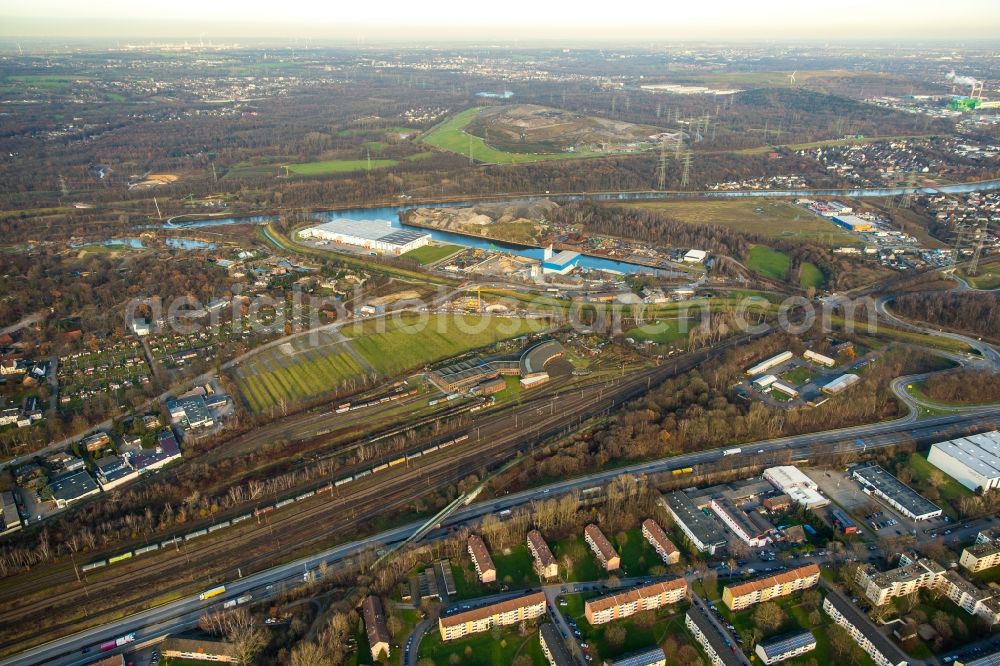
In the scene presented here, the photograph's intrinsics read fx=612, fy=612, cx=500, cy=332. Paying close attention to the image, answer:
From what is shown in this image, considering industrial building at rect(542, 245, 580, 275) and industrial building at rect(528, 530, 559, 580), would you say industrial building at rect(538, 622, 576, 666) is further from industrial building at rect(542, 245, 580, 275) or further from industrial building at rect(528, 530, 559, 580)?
industrial building at rect(542, 245, 580, 275)

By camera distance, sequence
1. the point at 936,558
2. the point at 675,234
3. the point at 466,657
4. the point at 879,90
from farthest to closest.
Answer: the point at 879,90, the point at 675,234, the point at 936,558, the point at 466,657

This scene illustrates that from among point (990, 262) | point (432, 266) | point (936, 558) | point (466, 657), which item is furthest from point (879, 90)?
point (466, 657)

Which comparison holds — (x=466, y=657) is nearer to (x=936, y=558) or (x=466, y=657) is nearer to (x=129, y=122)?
(x=936, y=558)

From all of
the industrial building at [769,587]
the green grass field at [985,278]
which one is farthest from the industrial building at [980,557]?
the green grass field at [985,278]

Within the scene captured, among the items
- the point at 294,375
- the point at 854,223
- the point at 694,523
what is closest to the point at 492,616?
the point at 694,523

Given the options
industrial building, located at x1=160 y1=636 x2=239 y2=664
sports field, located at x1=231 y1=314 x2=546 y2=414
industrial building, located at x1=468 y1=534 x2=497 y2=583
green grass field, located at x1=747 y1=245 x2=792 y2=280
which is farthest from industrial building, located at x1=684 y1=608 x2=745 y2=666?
green grass field, located at x1=747 y1=245 x2=792 y2=280
